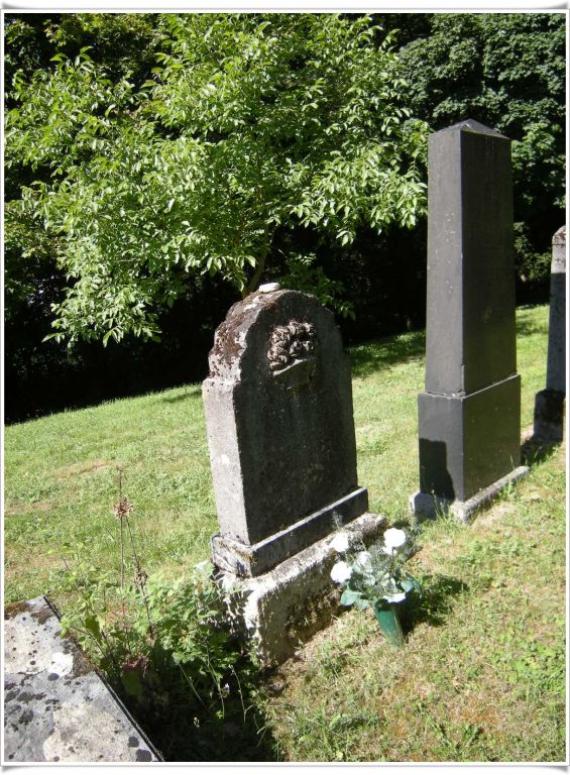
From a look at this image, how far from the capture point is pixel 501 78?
14.6 m

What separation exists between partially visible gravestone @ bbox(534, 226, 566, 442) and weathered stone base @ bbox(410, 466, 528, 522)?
1508mm

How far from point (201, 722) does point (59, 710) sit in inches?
38.0

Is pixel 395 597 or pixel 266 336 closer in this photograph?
pixel 395 597

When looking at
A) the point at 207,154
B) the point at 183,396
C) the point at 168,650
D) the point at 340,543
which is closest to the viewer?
the point at 168,650

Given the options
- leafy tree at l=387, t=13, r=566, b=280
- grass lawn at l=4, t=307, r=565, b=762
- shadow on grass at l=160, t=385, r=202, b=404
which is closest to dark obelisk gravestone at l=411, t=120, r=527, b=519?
grass lawn at l=4, t=307, r=565, b=762

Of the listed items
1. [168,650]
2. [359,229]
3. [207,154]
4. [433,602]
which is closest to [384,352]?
[359,229]

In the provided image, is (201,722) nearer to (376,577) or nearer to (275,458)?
(376,577)

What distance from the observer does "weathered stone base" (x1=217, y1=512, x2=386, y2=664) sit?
3.17m

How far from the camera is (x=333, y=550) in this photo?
139 inches

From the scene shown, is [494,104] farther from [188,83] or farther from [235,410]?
[235,410]

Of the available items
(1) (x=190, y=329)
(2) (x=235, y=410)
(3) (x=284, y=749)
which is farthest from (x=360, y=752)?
(1) (x=190, y=329)

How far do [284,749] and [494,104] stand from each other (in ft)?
53.3

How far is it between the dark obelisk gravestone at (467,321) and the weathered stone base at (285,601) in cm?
134

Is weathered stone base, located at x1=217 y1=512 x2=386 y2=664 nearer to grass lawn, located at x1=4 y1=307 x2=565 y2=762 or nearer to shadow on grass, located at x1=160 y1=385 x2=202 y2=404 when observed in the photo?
grass lawn, located at x1=4 y1=307 x2=565 y2=762
